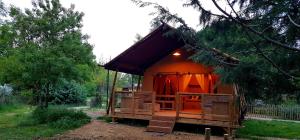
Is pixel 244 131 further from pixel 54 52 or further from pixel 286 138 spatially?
pixel 54 52

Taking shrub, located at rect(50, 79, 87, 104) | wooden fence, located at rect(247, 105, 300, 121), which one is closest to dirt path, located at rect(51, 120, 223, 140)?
wooden fence, located at rect(247, 105, 300, 121)

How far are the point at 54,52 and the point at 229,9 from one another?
10.1m

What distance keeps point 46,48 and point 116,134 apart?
477 cm

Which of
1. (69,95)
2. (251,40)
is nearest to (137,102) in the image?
(251,40)

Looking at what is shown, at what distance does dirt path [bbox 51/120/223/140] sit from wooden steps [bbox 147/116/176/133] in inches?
11.4

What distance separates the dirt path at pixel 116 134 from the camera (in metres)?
9.95

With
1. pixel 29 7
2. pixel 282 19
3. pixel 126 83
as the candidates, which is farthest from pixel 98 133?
pixel 126 83

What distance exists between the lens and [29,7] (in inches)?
525

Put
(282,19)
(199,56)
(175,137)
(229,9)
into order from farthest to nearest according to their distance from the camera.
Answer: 1. (175,137)
2. (199,56)
3. (282,19)
4. (229,9)

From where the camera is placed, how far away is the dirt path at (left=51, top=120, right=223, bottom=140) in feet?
32.7

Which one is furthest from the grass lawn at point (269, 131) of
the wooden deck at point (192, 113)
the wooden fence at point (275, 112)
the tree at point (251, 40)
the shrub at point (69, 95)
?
the shrub at point (69, 95)

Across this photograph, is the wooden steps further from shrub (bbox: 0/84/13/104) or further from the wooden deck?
shrub (bbox: 0/84/13/104)

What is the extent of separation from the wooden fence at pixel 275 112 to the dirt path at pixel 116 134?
957 centimetres

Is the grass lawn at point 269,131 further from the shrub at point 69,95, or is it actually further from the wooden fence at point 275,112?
the shrub at point 69,95
